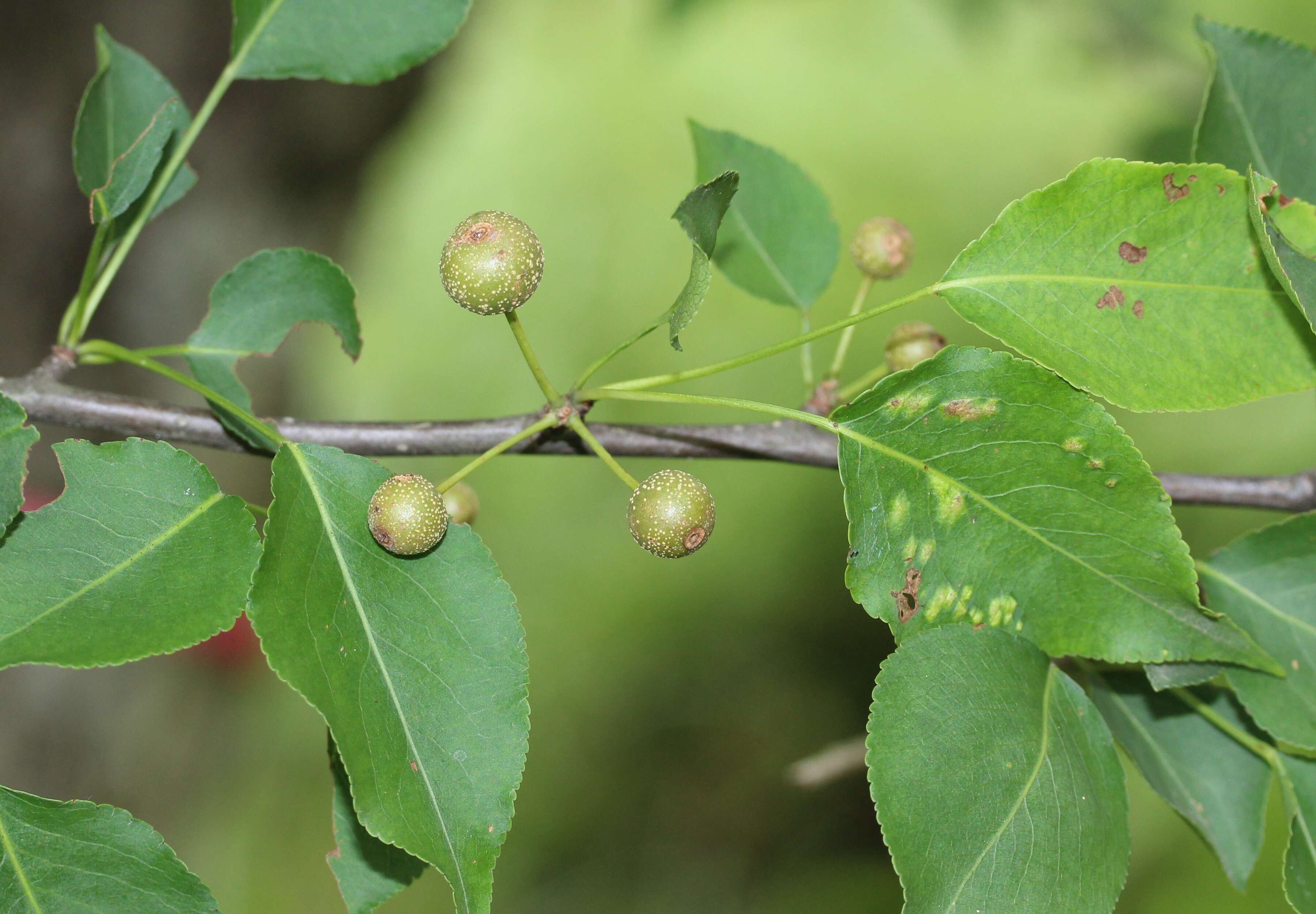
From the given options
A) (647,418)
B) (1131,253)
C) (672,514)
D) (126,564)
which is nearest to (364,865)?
(126,564)

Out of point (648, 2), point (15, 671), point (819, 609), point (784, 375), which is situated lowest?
point (819, 609)

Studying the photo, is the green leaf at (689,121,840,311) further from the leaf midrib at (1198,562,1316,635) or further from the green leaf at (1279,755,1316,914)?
the green leaf at (1279,755,1316,914)

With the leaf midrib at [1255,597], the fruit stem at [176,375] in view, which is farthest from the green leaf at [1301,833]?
the fruit stem at [176,375]

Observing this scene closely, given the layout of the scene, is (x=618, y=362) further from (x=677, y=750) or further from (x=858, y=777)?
(x=858, y=777)

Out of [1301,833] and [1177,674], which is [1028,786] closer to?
[1177,674]

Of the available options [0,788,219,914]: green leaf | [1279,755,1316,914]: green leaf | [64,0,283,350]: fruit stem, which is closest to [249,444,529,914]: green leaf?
[0,788,219,914]: green leaf

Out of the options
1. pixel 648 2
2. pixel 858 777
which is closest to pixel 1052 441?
pixel 858 777

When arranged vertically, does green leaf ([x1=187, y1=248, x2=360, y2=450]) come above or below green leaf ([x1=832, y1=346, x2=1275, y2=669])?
above
